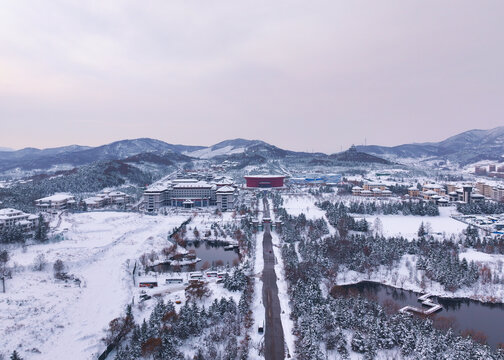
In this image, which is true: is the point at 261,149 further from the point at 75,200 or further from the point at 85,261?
the point at 85,261

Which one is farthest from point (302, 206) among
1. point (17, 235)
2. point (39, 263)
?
point (39, 263)

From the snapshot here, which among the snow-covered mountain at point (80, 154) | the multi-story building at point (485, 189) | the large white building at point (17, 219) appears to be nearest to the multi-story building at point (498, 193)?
the multi-story building at point (485, 189)

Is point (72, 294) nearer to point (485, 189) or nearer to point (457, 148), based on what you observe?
point (485, 189)

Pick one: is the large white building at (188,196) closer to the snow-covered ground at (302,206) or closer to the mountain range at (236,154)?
the snow-covered ground at (302,206)

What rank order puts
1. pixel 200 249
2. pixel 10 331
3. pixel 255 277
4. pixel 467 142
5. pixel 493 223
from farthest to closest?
1. pixel 467 142
2. pixel 493 223
3. pixel 200 249
4. pixel 255 277
5. pixel 10 331

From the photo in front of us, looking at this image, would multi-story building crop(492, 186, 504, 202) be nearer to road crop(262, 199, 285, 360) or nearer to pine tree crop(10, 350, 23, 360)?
road crop(262, 199, 285, 360)

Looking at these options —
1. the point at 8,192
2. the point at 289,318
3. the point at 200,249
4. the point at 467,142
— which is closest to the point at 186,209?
the point at 200,249
